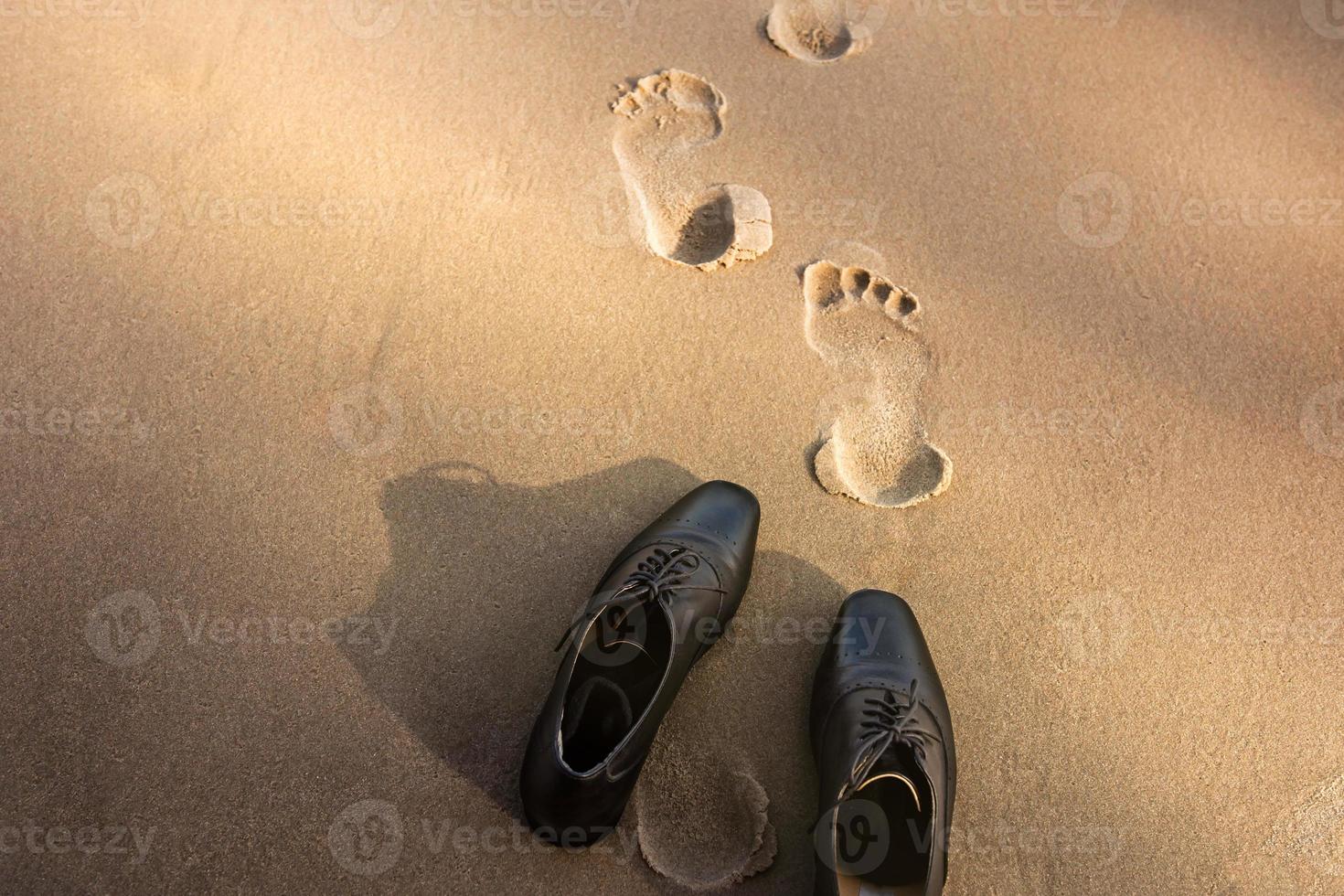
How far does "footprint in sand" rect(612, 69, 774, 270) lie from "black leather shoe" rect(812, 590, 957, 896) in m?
0.87

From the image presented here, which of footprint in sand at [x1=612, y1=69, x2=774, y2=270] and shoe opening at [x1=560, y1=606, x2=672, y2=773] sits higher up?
footprint in sand at [x1=612, y1=69, x2=774, y2=270]

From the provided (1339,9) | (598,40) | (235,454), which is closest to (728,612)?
(235,454)

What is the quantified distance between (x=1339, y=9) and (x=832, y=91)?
1470 mm

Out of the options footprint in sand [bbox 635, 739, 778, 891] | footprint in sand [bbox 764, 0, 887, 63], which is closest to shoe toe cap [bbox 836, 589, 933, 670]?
footprint in sand [bbox 635, 739, 778, 891]

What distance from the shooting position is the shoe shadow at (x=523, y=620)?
1480 mm

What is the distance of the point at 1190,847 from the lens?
1451 mm

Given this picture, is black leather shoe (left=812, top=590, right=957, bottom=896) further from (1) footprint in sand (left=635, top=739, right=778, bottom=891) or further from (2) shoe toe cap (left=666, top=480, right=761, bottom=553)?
(2) shoe toe cap (left=666, top=480, right=761, bottom=553)

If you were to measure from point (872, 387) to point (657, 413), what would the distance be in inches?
18.6

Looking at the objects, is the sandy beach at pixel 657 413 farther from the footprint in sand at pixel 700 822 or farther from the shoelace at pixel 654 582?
the shoelace at pixel 654 582

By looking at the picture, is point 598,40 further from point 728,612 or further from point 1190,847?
point 1190,847

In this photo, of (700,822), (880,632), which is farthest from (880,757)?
(700,822)

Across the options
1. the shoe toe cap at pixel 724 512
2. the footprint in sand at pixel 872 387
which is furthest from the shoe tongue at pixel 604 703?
the footprint in sand at pixel 872 387

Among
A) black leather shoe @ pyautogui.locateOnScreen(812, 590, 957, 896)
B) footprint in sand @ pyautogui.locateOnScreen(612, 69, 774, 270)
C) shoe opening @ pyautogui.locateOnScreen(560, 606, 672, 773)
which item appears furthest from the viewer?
footprint in sand @ pyautogui.locateOnScreen(612, 69, 774, 270)

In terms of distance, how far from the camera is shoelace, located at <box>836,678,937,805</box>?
4.43ft
